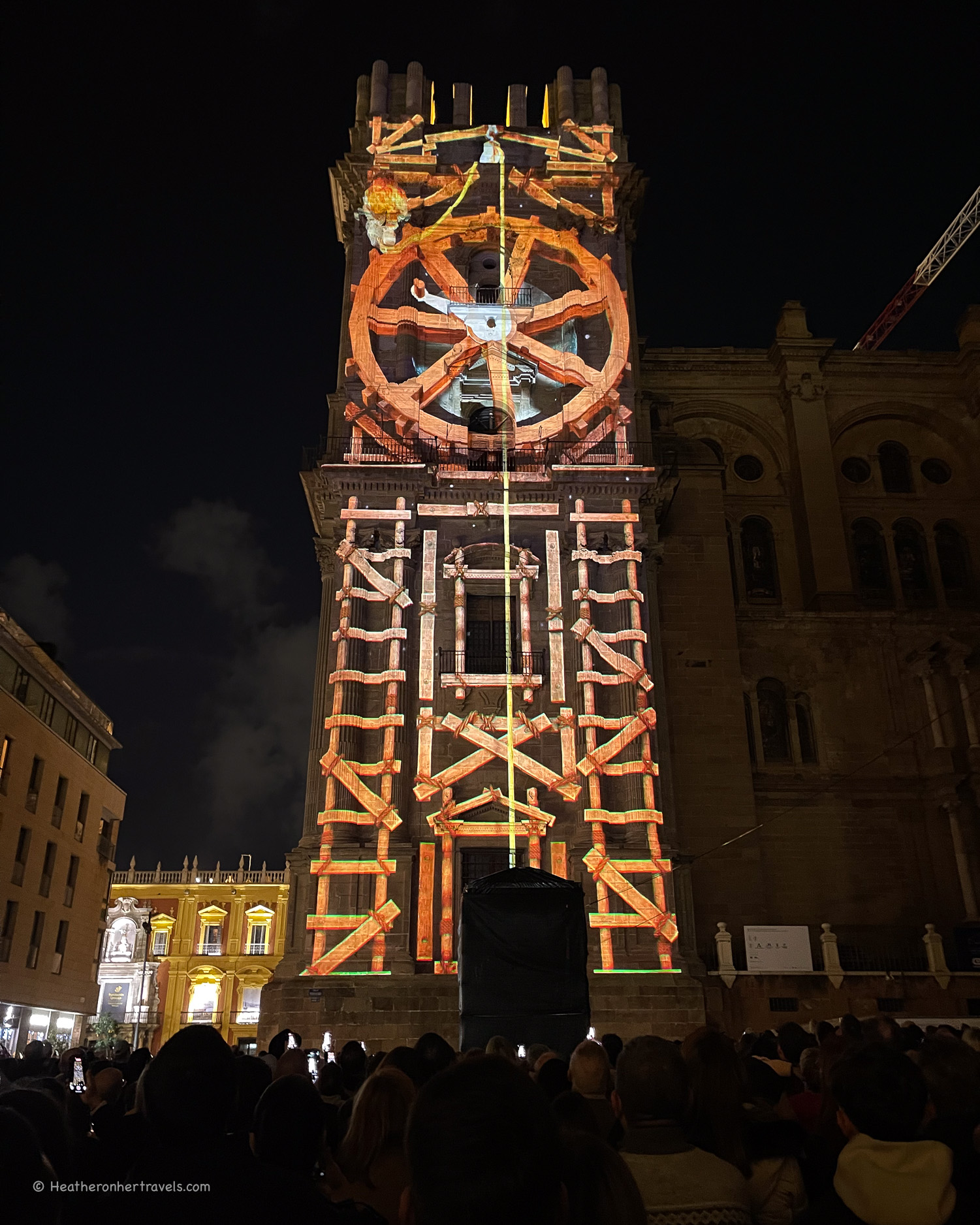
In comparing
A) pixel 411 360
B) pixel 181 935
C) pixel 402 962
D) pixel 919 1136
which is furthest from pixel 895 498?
pixel 181 935

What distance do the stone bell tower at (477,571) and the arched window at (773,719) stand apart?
248 inches

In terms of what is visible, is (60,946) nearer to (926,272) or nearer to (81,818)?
(81,818)

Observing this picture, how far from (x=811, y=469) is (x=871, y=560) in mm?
4168

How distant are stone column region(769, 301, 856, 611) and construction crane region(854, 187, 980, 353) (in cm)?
2151

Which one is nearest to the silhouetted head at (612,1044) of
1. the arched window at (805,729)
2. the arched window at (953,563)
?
the arched window at (805,729)

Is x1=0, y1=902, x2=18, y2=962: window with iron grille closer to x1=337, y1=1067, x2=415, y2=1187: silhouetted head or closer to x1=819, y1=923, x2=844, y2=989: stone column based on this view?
x1=819, y1=923, x2=844, y2=989: stone column

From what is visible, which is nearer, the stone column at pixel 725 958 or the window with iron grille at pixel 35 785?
the stone column at pixel 725 958

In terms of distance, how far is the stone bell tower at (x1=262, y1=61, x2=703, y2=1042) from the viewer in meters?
23.4

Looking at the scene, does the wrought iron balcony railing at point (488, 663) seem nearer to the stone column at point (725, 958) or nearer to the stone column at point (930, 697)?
the stone column at point (725, 958)

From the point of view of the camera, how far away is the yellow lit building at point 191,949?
209ft

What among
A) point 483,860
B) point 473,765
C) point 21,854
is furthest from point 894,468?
point 21,854

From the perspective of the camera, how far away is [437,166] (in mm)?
32781

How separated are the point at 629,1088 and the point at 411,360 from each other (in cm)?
2888

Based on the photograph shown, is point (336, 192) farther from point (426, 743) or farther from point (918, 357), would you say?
point (918, 357)
